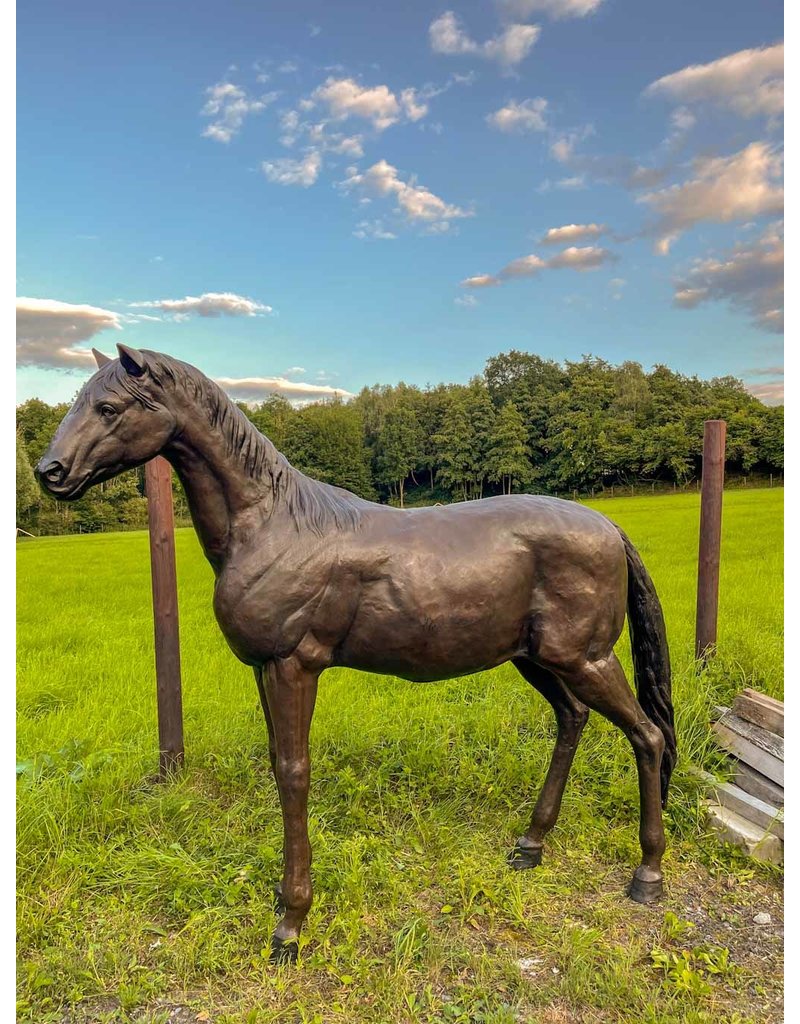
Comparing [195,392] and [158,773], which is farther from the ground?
[195,392]

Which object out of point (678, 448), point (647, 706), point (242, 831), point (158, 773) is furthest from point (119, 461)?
point (678, 448)

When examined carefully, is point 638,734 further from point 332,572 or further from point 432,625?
point 332,572

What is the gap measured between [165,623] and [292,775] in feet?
5.77

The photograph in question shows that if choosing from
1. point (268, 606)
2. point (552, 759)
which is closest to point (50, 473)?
point (268, 606)

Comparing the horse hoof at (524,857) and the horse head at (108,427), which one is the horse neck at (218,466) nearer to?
the horse head at (108,427)

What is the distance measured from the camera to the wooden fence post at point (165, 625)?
367cm

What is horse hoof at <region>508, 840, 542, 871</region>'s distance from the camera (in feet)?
9.50

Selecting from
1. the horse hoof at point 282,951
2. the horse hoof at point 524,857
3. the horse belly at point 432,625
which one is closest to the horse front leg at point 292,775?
the horse hoof at point 282,951

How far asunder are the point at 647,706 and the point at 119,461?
8.80ft

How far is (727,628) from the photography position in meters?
5.66

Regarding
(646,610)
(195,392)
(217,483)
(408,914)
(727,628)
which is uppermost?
(195,392)

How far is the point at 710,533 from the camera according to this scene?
14.9 feet

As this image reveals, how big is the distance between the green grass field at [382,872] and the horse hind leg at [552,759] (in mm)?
113

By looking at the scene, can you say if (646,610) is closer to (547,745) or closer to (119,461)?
(547,745)
